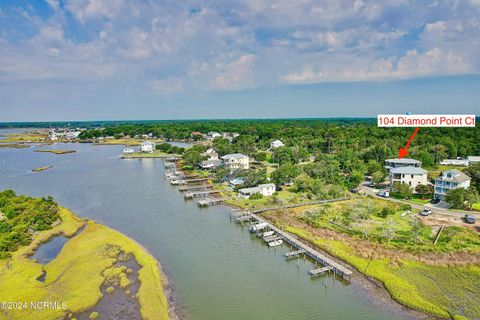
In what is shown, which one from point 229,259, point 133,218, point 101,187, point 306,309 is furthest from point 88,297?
point 101,187

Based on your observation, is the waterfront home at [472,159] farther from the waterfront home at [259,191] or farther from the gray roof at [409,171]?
the waterfront home at [259,191]

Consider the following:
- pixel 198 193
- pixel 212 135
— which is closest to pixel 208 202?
pixel 198 193

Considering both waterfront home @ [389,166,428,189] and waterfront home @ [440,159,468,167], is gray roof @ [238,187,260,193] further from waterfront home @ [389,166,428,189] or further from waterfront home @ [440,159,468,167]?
waterfront home @ [440,159,468,167]

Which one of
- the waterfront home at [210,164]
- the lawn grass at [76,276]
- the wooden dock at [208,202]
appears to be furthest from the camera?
the waterfront home at [210,164]

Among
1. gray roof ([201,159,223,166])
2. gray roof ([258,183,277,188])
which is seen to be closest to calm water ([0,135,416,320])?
gray roof ([258,183,277,188])

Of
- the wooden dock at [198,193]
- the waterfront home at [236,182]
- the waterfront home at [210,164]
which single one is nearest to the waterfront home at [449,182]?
the waterfront home at [236,182]

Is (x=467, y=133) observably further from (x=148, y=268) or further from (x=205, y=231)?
(x=148, y=268)
